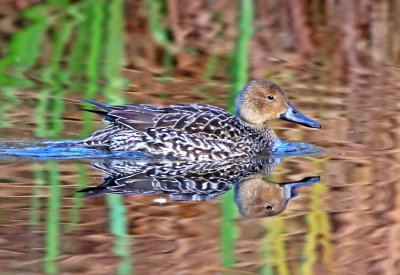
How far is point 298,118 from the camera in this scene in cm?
818

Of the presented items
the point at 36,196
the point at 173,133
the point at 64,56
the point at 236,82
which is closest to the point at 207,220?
the point at 36,196

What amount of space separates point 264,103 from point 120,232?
3.15 metres

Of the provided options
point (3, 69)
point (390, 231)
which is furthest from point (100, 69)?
point (390, 231)

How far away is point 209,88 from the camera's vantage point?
9859 mm

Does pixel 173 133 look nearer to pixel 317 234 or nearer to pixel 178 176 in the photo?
pixel 178 176

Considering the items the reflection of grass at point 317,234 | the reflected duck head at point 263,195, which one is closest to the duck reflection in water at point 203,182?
the reflected duck head at point 263,195

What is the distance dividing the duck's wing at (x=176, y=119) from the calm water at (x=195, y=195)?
322 millimetres

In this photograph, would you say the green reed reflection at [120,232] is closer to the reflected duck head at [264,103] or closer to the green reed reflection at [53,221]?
the green reed reflection at [53,221]

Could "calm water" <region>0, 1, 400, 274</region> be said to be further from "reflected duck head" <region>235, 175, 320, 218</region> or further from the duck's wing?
the duck's wing

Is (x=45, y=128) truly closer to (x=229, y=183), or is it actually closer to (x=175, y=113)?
(x=175, y=113)

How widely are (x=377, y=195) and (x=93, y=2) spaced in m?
7.00

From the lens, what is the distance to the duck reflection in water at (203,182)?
6.28 metres

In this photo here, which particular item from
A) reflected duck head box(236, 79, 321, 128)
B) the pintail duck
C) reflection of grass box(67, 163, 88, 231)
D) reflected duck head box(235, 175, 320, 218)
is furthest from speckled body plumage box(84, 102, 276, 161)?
reflected duck head box(235, 175, 320, 218)

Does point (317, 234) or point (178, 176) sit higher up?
point (178, 176)
